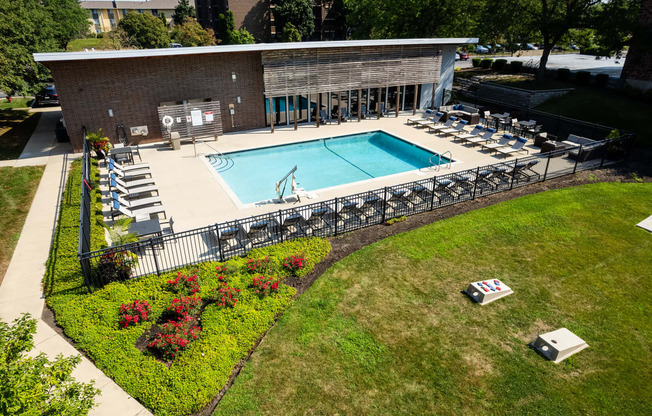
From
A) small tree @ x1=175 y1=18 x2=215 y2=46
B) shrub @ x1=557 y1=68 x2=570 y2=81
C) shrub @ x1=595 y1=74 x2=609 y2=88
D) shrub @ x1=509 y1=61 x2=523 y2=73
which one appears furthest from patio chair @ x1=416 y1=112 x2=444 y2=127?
small tree @ x1=175 y1=18 x2=215 y2=46

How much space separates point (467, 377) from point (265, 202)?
10910 millimetres

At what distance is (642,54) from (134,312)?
39533 millimetres

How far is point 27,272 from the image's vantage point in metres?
12.7

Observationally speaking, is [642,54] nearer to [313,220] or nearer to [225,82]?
[225,82]

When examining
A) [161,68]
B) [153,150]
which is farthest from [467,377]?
[161,68]

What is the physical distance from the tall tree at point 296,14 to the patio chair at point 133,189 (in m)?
60.6

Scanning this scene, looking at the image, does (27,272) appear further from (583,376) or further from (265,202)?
(583,376)

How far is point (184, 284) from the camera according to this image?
39.4 feet

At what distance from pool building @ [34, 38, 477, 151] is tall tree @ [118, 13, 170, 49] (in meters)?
41.3

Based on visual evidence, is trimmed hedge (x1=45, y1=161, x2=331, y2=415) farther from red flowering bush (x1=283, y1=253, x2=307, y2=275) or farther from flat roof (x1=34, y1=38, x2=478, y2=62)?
flat roof (x1=34, y1=38, x2=478, y2=62)

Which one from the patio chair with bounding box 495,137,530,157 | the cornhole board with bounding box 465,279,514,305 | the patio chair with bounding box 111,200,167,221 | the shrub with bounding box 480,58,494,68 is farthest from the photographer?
the shrub with bounding box 480,58,494,68

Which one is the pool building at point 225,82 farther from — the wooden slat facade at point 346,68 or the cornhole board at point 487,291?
the cornhole board at point 487,291

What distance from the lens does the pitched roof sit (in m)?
108

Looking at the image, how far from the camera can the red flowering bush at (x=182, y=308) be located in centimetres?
1084
